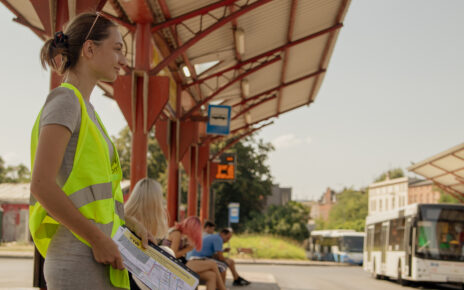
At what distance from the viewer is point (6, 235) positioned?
132ft

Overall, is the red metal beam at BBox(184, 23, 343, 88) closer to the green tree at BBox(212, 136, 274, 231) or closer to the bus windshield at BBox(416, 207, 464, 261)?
the bus windshield at BBox(416, 207, 464, 261)

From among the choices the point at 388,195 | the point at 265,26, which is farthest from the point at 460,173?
the point at 388,195

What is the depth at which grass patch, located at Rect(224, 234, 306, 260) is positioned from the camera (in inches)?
1719

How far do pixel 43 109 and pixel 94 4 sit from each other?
4593 mm

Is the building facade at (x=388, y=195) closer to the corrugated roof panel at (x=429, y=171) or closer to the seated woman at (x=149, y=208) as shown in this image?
the corrugated roof panel at (x=429, y=171)

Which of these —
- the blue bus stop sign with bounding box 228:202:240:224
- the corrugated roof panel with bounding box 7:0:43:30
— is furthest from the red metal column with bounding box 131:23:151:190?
the blue bus stop sign with bounding box 228:202:240:224

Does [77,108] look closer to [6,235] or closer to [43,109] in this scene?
[43,109]

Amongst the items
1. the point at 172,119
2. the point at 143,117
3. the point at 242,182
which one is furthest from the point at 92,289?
the point at 242,182

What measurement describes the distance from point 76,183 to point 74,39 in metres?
0.53

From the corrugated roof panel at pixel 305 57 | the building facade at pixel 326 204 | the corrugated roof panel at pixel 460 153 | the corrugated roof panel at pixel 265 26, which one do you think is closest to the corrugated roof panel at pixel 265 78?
the corrugated roof panel at pixel 305 57

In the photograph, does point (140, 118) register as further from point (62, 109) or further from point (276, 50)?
point (62, 109)

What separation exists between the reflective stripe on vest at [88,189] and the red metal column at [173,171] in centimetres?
1464

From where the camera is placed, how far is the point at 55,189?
1.98m

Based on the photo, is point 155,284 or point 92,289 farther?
point 155,284
